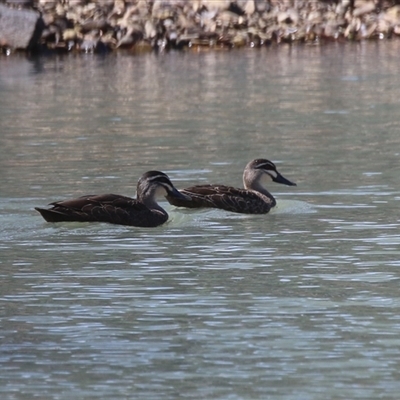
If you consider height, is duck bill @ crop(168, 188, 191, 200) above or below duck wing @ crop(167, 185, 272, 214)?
above

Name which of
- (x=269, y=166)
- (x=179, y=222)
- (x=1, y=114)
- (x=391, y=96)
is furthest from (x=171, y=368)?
(x=391, y=96)

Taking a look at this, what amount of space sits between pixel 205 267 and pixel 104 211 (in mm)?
2434

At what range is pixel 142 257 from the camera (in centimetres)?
1275

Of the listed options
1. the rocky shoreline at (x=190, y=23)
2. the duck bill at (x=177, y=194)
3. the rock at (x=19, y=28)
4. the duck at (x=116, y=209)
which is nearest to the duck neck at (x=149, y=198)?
the duck at (x=116, y=209)

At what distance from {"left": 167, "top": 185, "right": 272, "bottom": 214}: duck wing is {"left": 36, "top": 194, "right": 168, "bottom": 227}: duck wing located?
0.74 meters

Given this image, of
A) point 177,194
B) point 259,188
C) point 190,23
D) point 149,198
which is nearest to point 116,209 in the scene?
point 149,198

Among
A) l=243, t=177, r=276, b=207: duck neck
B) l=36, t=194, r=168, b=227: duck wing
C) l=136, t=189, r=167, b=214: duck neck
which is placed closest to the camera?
l=36, t=194, r=168, b=227: duck wing

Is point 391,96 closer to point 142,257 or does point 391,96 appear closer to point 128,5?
point 142,257

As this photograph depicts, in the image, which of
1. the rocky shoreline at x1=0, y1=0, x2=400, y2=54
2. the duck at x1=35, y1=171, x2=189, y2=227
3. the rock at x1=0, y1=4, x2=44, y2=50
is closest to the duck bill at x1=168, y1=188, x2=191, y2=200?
the duck at x1=35, y1=171, x2=189, y2=227

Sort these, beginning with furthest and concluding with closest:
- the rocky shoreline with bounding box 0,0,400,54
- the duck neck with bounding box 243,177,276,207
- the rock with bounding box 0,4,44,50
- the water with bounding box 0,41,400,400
→ the rocky shoreline with bounding box 0,0,400,54
the rock with bounding box 0,4,44,50
the duck neck with bounding box 243,177,276,207
the water with bounding box 0,41,400,400

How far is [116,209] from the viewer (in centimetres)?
1442

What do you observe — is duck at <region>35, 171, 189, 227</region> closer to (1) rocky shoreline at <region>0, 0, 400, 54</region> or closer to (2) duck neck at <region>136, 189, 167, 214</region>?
(2) duck neck at <region>136, 189, 167, 214</region>

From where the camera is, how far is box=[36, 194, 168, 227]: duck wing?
14242mm

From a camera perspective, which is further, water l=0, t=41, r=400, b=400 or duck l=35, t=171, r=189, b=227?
duck l=35, t=171, r=189, b=227
